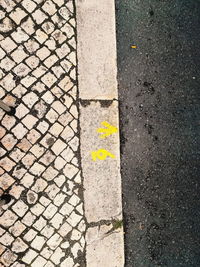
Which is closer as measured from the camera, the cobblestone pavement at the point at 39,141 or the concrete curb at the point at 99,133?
the cobblestone pavement at the point at 39,141

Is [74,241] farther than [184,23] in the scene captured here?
No

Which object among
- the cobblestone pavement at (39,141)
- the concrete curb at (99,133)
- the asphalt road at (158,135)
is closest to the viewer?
the cobblestone pavement at (39,141)

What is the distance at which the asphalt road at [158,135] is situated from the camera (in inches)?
142

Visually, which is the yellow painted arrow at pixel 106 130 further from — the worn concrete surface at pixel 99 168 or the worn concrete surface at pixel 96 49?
the worn concrete surface at pixel 96 49

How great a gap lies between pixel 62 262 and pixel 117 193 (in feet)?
3.18

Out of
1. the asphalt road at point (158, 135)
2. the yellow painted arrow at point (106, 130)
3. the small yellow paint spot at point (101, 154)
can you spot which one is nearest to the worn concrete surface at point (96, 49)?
the asphalt road at point (158, 135)

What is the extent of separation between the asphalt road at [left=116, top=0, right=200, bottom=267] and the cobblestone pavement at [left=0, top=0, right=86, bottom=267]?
1.99ft

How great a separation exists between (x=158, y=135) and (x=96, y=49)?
1.25 m

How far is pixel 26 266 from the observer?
10.9 ft

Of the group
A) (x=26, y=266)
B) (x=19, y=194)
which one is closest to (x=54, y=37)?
(x=19, y=194)

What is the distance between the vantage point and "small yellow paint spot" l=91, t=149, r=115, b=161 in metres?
3.52

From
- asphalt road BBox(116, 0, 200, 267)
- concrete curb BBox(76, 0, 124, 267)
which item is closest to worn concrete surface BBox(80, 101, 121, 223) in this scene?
concrete curb BBox(76, 0, 124, 267)

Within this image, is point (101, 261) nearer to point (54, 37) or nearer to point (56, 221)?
point (56, 221)

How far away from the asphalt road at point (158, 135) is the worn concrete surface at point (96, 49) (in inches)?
4.6
